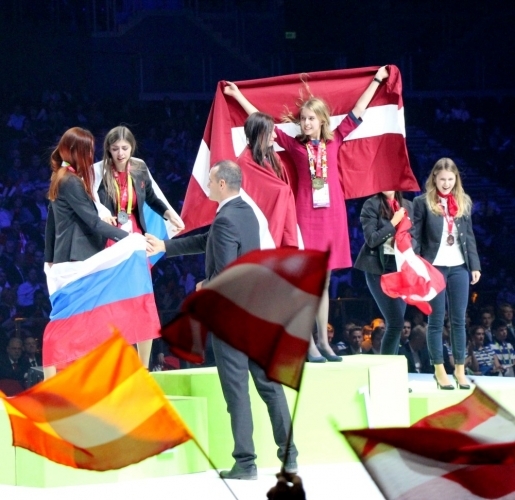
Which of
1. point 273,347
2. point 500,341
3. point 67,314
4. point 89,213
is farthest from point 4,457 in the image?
point 500,341

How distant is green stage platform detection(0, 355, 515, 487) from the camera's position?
5531 millimetres

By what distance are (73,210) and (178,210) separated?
17.1 ft

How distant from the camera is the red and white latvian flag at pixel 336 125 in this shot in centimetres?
675

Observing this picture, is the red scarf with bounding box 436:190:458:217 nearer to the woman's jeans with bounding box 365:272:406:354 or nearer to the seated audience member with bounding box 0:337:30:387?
the woman's jeans with bounding box 365:272:406:354

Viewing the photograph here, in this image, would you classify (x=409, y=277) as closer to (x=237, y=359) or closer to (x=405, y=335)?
(x=237, y=359)

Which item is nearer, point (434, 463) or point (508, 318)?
point (434, 463)

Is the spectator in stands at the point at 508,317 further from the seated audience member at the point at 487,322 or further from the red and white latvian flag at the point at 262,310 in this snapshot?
the red and white latvian flag at the point at 262,310

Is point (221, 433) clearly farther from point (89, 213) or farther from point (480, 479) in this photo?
point (480, 479)

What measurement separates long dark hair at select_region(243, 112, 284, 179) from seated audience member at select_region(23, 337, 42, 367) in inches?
152

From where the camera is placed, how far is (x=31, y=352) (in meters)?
9.26

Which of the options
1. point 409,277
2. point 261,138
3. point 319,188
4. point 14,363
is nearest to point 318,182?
point 319,188

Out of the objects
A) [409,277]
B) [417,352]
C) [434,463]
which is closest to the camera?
[434,463]

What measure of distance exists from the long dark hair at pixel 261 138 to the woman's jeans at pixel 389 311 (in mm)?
914

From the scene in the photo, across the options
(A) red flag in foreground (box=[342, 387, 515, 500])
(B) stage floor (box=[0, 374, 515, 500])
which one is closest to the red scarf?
(B) stage floor (box=[0, 374, 515, 500])
